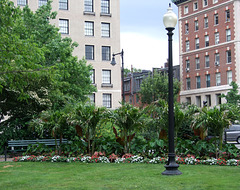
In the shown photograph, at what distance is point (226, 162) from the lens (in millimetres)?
14805

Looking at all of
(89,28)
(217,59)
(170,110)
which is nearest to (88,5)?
(89,28)

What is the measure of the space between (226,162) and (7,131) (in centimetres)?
1247

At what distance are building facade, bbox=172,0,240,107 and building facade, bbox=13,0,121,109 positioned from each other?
19.0 metres

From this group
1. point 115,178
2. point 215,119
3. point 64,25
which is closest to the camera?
point 115,178

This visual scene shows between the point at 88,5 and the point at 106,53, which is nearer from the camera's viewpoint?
the point at 88,5

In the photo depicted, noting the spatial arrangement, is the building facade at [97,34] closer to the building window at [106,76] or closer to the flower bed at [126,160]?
the building window at [106,76]

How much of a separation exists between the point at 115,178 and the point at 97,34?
4361 centimetres

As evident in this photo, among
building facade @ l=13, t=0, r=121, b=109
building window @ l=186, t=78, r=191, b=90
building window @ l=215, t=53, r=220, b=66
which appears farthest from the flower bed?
building window @ l=186, t=78, r=191, b=90

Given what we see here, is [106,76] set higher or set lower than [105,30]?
lower

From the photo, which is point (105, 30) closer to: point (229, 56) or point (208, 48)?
point (208, 48)

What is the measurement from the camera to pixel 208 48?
221ft

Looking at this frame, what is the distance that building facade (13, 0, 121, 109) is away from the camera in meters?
53.1

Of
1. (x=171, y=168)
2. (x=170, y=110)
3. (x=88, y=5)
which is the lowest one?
(x=171, y=168)

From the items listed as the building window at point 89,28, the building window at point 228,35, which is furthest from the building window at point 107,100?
the building window at point 228,35
